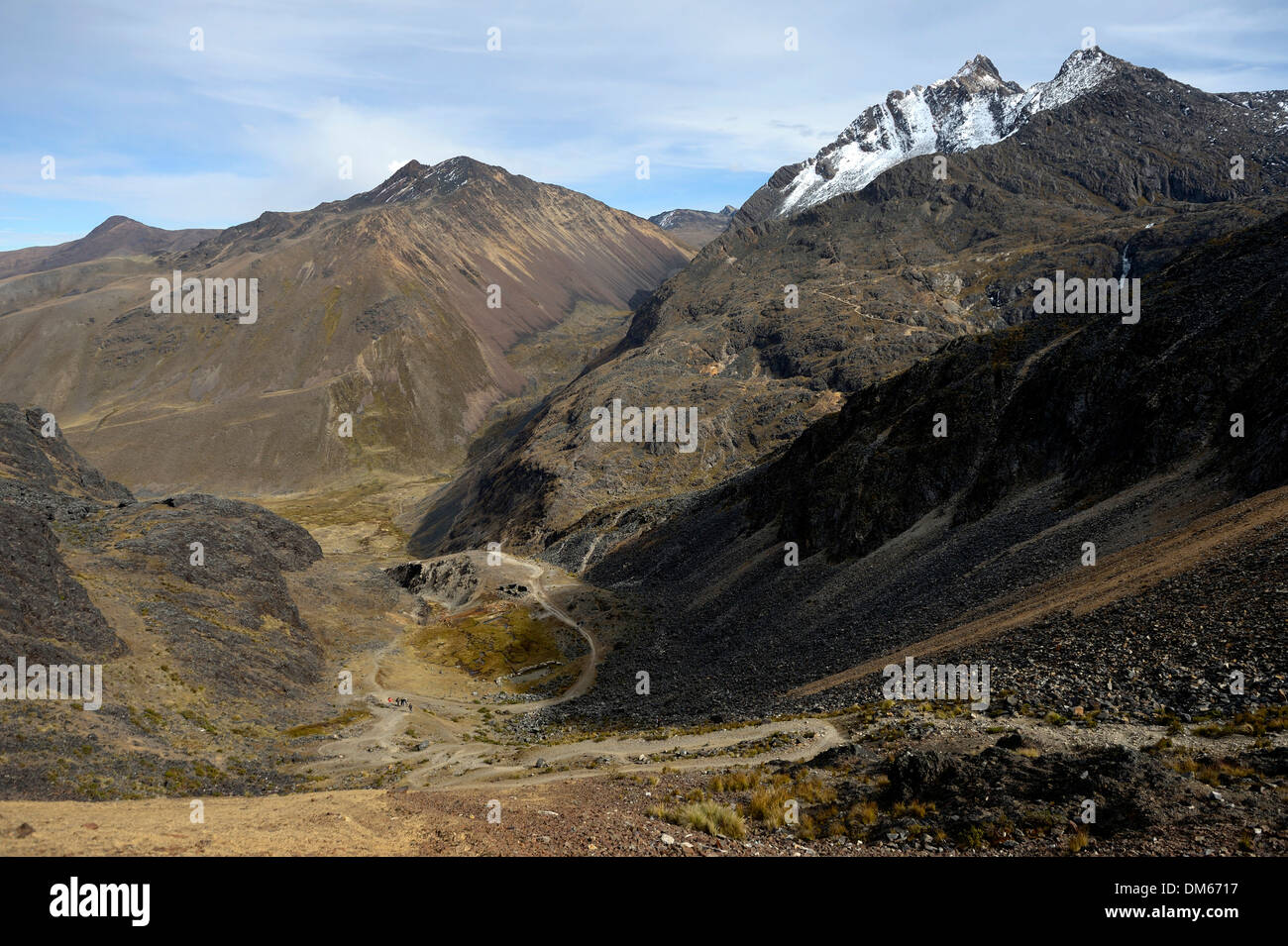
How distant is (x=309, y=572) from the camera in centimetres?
7306

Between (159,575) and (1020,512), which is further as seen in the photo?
(159,575)

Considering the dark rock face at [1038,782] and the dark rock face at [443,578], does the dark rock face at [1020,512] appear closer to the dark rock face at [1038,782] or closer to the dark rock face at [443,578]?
the dark rock face at [1038,782]

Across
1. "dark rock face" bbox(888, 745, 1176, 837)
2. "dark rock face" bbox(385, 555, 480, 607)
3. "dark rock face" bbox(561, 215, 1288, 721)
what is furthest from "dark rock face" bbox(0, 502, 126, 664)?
"dark rock face" bbox(385, 555, 480, 607)

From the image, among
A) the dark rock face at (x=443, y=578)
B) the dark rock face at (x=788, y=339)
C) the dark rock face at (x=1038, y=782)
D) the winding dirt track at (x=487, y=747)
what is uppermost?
the dark rock face at (x=788, y=339)

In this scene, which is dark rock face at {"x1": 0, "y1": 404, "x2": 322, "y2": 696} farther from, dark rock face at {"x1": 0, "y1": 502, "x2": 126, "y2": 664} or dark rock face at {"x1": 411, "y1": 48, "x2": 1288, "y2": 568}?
dark rock face at {"x1": 411, "y1": 48, "x2": 1288, "y2": 568}

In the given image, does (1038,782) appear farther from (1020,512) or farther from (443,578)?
(443,578)

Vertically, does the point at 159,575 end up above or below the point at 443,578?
above

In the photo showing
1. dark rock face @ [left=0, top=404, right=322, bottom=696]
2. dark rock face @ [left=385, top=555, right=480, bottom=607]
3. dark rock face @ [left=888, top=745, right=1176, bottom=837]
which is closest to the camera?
dark rock face @ [left=888, top=745, right=1176, bottom=837]

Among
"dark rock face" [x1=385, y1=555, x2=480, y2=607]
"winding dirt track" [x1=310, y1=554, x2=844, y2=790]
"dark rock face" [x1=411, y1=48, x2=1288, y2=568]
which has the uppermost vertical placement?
"dark rock face" [x1=411, y1=48, x2=1288, y2=568]

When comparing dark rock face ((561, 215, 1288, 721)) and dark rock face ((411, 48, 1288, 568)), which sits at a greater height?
dark rock face ((411, 48, 1288, 568))

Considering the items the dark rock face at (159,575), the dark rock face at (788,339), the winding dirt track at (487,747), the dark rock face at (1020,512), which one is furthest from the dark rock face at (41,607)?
the dark rock face at (788,339)

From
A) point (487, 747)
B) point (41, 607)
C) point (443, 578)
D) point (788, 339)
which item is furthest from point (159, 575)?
point (788, 339)

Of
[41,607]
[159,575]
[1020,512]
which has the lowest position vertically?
[41,607]

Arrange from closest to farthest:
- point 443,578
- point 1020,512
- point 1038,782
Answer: point 1038,782 → point 1020,512 → point 443,578
